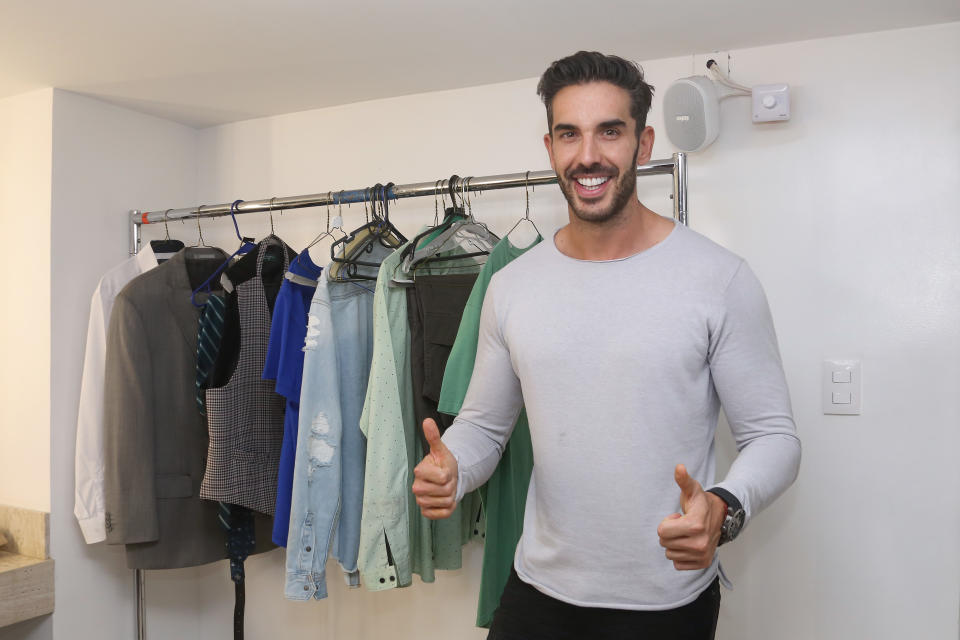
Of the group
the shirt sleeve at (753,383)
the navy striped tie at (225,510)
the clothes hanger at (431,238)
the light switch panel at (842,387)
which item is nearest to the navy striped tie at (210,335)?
the navy striped tie at (225,510)

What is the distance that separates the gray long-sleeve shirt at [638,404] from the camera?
1.34 meters

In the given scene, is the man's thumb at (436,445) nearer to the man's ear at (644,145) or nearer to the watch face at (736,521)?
the watch face at (736,521)

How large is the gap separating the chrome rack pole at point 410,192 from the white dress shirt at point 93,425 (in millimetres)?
301

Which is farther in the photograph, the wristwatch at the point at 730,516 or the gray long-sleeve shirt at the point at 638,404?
the gray long-sleeve shirt at the point at 638,404

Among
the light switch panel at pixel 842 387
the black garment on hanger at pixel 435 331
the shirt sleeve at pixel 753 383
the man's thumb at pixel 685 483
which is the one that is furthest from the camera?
the light switch panel at pixel 842 387

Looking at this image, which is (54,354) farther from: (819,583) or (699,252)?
(819,583)

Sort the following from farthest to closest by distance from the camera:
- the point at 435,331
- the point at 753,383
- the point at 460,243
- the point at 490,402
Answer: the point at 460,243 < the point at 435,331 < the point at 490,402 < the point at 753,383

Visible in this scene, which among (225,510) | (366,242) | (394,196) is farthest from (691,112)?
(225,510)

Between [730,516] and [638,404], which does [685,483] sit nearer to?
[730,516]

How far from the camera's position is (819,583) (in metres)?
2.10

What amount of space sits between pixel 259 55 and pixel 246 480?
1154mm

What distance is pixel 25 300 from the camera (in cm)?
246

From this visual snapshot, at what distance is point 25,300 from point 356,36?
134cm

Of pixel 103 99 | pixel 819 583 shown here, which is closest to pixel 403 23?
pixel 103 99
